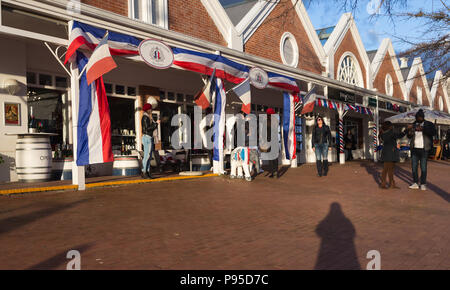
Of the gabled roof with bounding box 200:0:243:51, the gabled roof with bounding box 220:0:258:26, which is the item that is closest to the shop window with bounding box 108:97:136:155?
the gabled roof with bounding box 200:0:243:51

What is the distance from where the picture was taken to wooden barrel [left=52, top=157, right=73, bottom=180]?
927 centimetres

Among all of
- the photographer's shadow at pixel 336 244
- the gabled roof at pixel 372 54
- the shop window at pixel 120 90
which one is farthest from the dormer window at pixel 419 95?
the photographer's shadow at pixel 336 244

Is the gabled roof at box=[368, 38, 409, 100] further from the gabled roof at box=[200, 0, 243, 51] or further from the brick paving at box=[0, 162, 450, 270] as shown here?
the brick paving at box=[0, 162, 450, 270]

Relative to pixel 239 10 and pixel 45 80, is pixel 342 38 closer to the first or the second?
pixel 239 10

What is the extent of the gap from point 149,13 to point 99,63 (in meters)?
3.26

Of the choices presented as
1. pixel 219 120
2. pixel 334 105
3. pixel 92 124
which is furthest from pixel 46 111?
pixel 334 105

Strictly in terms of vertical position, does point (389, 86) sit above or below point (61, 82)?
above

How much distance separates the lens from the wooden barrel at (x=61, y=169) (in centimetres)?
927

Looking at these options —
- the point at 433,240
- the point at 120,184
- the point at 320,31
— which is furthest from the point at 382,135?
the point at 320,31

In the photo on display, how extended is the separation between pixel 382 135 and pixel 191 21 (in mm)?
6533

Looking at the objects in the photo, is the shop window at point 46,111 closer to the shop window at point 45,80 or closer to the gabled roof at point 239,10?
the shop window at point 45,80

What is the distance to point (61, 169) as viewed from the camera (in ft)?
30.5

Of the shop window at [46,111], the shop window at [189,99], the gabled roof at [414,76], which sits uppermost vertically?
the gabled roof at [414,76]

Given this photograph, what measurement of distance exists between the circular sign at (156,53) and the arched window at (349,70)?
A: 12.7 m
